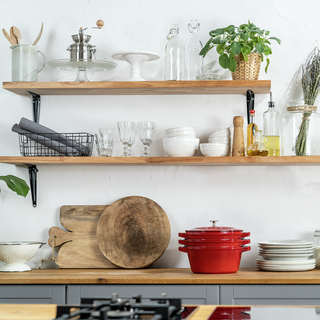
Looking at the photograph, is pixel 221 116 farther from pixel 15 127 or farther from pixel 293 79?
pixel 15 127

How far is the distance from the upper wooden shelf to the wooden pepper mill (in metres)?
0.18

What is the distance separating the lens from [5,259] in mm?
2227

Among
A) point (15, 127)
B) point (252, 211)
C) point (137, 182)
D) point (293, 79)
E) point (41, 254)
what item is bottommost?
point (41, 254)

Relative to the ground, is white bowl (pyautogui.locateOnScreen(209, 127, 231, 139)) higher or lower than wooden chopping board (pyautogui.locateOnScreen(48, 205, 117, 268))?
higher

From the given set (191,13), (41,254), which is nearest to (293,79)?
(191,13)

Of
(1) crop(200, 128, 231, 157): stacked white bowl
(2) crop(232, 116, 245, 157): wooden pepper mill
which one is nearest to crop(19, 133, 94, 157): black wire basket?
(1) crop(200, 128, 231, 157): stacked white bowl

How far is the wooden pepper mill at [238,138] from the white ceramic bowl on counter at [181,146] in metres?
0.21

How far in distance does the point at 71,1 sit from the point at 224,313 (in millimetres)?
2176

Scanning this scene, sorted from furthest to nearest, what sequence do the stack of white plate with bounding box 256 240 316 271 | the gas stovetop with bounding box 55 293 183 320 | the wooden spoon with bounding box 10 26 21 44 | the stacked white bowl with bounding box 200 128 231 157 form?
the wooden spoon with bounding box 10 26 21 44 → the stacked white bowl with bounding box 200 128 231 157 → the stack of white plate with bounding box 256 240 316 271 → the gas stovetop with bounding box 55 293 183 320

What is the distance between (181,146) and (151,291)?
776 mm

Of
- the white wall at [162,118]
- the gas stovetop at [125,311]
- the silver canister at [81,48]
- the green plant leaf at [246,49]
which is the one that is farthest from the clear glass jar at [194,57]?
the gas stovetop at [125,311]

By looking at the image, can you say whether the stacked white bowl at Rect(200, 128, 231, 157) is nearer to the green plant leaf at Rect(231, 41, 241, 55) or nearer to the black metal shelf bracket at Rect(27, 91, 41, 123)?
the green plant leaf at Rect(231, 41, 241, 55)

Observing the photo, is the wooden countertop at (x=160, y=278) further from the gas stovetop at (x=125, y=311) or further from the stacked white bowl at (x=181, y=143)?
the gas stovetop at (x=125, y=311)

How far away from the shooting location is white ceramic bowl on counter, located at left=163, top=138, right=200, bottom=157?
2.30 metres
